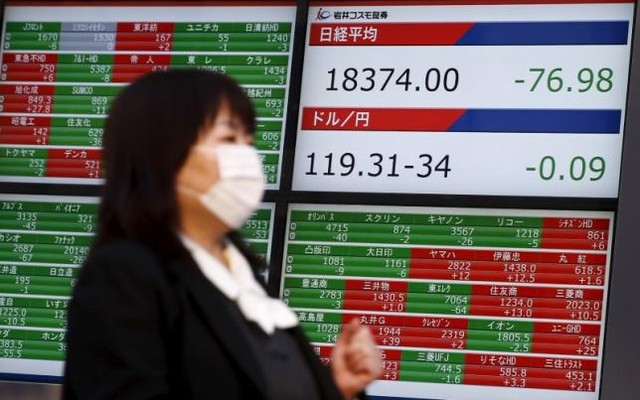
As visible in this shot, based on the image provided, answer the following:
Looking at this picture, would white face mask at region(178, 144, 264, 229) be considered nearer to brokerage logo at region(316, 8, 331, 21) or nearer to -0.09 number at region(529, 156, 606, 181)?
-0.09 number at region(529, 156, 606, 181)

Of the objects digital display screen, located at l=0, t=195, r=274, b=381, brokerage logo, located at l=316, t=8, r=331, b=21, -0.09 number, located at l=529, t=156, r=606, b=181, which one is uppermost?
brokerage logo, located at l=316, t=8, r=331, b=21

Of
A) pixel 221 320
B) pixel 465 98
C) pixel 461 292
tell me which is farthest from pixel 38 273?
pixel 221 320

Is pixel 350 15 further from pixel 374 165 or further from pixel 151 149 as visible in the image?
pixel 151 149

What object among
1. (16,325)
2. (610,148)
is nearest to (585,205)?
(610,148)

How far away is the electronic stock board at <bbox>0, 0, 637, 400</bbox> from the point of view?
213 inches

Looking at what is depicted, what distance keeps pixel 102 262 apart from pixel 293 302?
313 cm

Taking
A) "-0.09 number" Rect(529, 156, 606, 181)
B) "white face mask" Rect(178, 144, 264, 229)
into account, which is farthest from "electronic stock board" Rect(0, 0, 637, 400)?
"white face mask" Rect(178, 144, 264, 229)

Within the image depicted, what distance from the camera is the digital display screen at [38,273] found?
5895 millimetres

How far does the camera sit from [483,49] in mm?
5594

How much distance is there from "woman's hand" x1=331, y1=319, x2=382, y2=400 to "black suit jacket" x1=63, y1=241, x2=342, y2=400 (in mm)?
221

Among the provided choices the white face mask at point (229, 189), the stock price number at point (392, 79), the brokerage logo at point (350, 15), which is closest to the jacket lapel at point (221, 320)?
the white face mask at point (229, 189)

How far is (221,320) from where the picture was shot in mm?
2602

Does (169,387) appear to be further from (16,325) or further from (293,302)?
(16,325)

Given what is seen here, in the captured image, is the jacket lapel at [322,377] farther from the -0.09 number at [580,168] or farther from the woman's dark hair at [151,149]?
the -0.09 number at [580,168]
